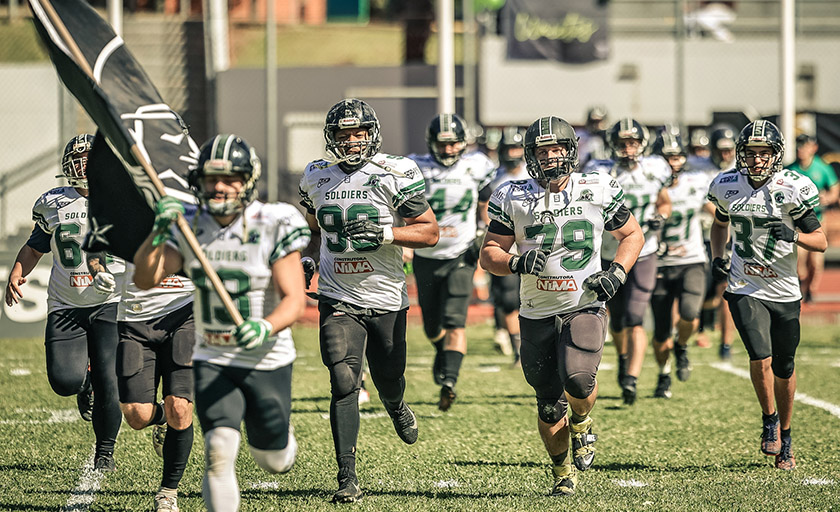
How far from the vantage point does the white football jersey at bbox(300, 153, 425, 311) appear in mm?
6426

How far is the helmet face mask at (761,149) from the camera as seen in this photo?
700 cm

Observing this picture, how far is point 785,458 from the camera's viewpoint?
698 cm

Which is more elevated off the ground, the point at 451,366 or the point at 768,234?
the point at 768,234

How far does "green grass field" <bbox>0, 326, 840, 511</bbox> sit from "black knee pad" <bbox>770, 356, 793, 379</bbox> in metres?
0.53

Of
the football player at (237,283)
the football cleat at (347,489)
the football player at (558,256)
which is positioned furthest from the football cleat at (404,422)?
the football player at (237,283)

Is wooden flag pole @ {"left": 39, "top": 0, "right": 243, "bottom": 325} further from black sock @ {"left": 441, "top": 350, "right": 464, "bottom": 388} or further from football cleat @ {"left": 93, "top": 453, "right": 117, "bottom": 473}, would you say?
black sock @ {"left": 441, "top": 350, "right": 464, "bottom": 388}

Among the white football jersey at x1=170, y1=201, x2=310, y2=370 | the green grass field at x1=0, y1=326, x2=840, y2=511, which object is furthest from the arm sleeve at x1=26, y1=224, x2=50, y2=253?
the white football jersey at x1=170, y1=201, x2=310, y2=370

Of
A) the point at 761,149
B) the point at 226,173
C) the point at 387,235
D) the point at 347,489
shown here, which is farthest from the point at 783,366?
the point at 226,173

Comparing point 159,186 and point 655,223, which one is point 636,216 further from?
point 159,186

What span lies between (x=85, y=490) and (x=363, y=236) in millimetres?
1983

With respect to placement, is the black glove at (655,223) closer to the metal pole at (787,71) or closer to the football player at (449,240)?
the football player at (449,240)

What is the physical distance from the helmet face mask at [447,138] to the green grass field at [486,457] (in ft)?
6.25

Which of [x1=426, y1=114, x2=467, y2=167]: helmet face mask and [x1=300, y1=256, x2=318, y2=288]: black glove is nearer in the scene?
[x1=300, y1=256, x2=318, y2=288]: black glove

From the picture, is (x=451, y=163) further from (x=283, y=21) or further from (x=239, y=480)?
(x=283, y=21)
